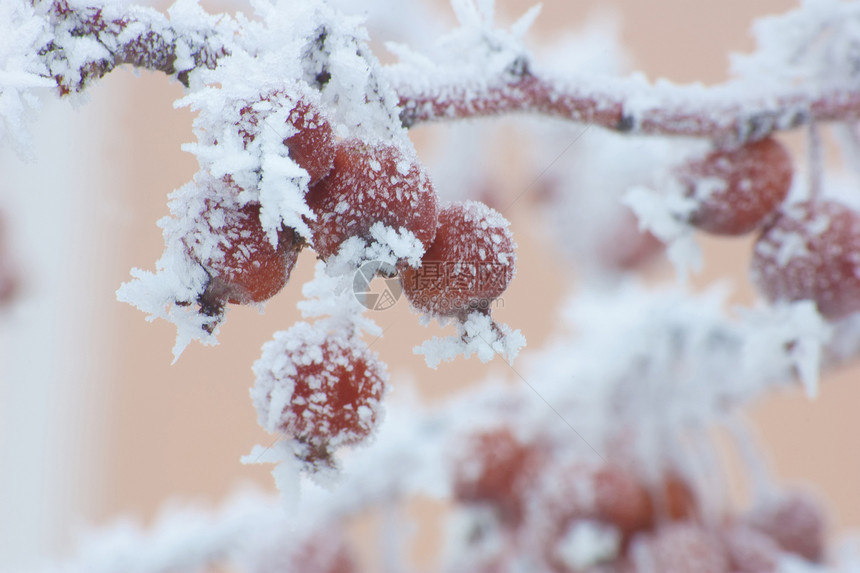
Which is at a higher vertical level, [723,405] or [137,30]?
[723,405]

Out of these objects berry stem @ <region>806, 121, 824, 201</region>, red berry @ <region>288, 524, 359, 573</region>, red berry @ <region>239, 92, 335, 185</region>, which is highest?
berry stem @ <region>806, 121, 824, 201</region>

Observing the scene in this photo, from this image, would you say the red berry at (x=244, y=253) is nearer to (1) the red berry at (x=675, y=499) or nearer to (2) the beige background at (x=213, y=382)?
(1) the red berry at (x=675, y=499)

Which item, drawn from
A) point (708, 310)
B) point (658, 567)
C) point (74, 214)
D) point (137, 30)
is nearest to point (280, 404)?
point (137, 30)

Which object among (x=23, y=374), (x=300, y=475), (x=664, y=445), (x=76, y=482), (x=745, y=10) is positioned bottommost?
(x=300, y=475)

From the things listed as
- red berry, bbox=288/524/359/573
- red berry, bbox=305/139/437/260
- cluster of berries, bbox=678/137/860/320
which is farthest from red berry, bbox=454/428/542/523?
red berry, bbox=305/139/437/260

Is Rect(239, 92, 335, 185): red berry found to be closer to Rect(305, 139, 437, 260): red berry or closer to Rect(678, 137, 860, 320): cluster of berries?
Rect(305, 139, 437, 260): red berry

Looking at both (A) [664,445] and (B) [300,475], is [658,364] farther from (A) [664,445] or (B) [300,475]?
(B) [300,475]

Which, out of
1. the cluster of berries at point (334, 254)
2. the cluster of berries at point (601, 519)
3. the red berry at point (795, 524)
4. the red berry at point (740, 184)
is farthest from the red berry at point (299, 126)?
the red berry at point (795, 524)
